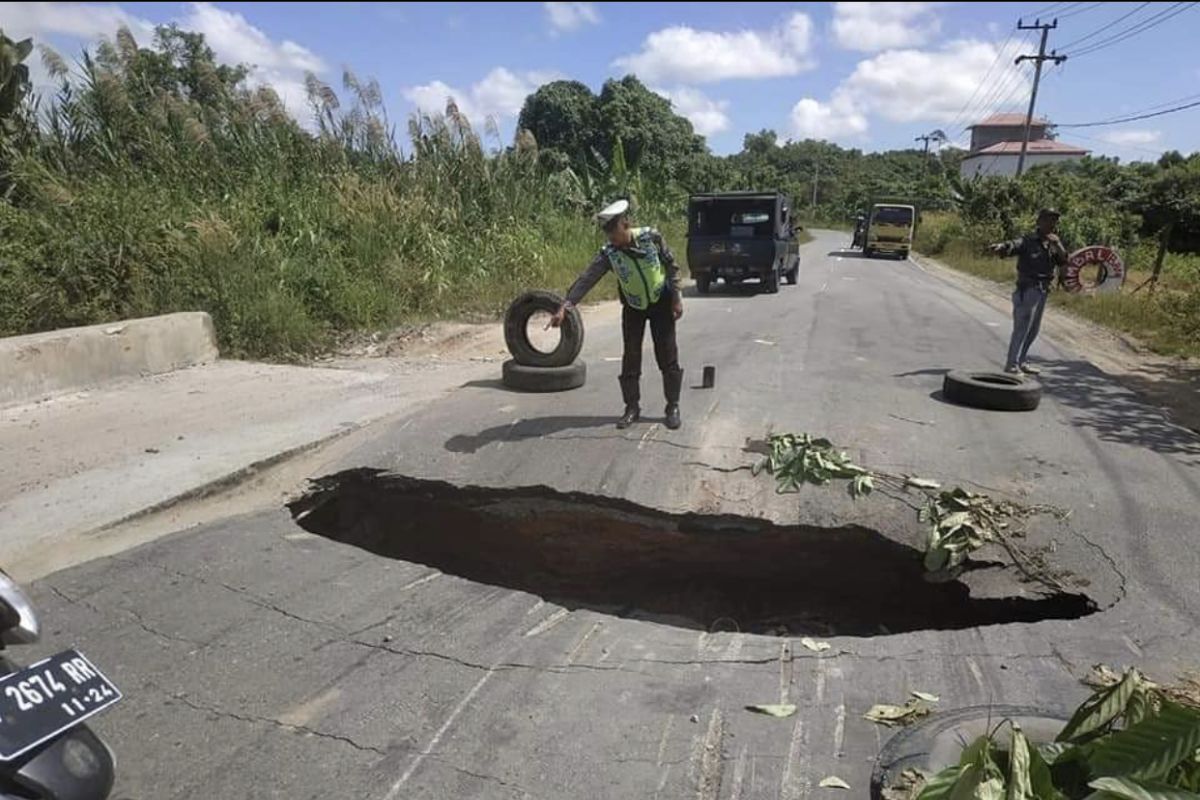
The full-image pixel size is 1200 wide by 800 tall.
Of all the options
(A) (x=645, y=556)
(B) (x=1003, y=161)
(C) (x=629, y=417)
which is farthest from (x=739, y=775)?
(B) (x=1003, y=161)

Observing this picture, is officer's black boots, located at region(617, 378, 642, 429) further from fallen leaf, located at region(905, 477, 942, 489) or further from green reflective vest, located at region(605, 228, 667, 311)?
fallen leaf, located at region(905, 477, 942, 489)

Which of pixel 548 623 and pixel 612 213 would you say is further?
pixel 612 213

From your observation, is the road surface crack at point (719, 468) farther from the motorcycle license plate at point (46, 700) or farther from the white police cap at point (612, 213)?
the motorcycle license plate at point (46, 700)

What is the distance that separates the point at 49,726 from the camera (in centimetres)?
177

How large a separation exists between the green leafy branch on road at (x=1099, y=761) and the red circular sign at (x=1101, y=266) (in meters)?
12.2

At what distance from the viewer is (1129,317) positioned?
49.5 feet

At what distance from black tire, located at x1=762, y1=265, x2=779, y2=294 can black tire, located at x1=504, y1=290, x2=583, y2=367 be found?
1177 centimetres

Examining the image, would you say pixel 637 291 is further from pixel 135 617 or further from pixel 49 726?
pixel 49 726

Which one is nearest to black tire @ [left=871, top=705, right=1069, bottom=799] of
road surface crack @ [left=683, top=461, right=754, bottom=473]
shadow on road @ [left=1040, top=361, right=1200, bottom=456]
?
road surface crack @ [left=683, top=461, right=754, bottom=473]

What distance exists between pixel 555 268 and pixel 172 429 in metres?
9.92

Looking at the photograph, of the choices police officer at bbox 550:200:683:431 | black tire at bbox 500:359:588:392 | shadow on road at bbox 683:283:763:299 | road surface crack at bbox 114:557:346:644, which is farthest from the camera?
shadow on road at bbox 683:283:763:299

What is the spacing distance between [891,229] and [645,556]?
3269 centimetres

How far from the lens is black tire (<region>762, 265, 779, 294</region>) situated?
62.3 ft

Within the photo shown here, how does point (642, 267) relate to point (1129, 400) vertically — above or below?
above
